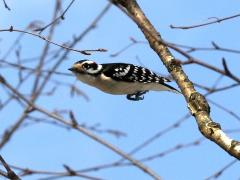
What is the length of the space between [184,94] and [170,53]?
1.00ft

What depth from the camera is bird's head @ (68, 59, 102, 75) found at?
157 inches

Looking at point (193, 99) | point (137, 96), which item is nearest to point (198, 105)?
point (193, 99)

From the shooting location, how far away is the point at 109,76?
4270 millimetres

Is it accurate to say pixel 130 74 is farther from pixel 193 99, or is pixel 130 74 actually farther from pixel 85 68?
pixel 193 99

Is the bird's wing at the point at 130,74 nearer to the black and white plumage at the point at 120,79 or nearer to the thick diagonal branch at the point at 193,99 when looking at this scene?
the black and white plumage at the point at 120,79

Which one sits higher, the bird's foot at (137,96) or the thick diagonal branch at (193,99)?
the bird's foot at (137,96)

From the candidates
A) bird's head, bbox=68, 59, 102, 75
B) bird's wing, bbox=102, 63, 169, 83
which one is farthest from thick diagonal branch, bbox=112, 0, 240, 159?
bird's wing, bbox=102, 63, 169, 83

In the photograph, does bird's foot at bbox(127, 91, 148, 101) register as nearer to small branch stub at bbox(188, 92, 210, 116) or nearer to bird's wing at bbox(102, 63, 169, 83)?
bird's wing at bbox(102, 63, 169, 83)

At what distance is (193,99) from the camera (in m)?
2.17

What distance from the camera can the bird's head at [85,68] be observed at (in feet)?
13.1

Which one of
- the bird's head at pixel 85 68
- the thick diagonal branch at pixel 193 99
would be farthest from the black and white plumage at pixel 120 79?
the thick diagonal branch at pixel 193 99

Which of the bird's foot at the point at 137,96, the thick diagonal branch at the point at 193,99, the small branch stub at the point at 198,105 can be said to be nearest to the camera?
the thick diagonal branch at the point at 193,99

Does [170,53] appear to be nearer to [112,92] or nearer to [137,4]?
[137,4]

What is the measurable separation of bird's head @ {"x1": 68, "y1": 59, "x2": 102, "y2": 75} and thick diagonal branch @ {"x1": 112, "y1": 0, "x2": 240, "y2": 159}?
138cm
